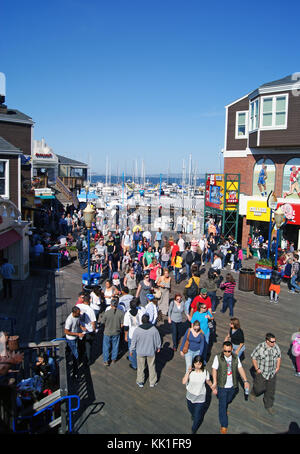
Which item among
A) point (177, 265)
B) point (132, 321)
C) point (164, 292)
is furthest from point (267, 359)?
point (177, 265)

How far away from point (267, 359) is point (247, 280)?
8602 millimetres

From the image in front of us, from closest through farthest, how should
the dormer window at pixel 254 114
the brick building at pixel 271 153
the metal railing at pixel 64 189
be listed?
the brick building at pixel 271 153
the dormer window at pixel 254 114
the metal railing at pixel 64 189

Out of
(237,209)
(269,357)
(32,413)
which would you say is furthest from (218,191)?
(32,413)

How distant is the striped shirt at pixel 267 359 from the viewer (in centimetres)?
709

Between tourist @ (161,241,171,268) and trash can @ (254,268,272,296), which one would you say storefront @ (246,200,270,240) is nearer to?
tourist @ (161,241,171,268)

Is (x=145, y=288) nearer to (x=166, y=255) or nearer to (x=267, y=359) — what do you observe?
(x=267, y=359)

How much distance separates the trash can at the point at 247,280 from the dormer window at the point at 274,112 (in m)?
11.2

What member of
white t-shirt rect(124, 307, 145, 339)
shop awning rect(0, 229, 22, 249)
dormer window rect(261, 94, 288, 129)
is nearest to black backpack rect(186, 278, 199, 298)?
white t-shirt rect(124, 307, 145, 339)

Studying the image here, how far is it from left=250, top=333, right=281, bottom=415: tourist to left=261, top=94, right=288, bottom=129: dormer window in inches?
724

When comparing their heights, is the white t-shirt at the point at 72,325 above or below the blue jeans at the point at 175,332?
above

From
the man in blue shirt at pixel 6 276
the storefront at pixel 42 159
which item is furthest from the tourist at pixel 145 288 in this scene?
the storefront at pixel 42 159

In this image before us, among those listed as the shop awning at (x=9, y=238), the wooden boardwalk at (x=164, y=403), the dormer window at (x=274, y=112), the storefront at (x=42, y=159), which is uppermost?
the dormer window at (x=274, y=112)

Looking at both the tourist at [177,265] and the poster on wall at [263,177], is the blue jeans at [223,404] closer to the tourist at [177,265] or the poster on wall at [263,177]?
the tourist at [177,265]

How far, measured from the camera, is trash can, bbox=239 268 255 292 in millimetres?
15469
